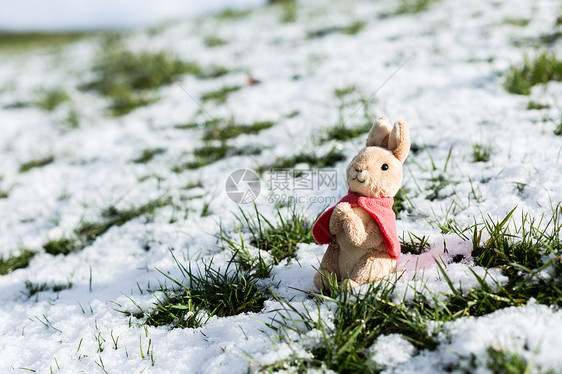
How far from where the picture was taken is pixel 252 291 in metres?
1.95

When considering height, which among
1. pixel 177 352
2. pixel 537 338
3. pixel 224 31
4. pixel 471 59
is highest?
pixel 224 31

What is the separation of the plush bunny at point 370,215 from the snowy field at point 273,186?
14cm

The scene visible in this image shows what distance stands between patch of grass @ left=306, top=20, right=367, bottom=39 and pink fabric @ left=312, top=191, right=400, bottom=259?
5.47 meters

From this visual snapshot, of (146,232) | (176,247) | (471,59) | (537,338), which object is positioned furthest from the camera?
(471,59)

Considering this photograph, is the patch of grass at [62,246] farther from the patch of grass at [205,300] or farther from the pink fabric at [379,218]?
the pink fabric at [379,218]

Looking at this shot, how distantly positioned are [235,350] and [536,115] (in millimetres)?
2879

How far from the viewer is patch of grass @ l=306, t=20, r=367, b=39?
6.44 meters

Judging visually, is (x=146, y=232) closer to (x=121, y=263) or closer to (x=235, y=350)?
(x=121, y=263)

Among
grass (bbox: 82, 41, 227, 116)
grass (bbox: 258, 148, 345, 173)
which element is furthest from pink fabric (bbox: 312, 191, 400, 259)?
grass (bbox: 82, 41, 227, 116)

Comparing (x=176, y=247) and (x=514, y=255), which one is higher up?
(x=514, y=255)

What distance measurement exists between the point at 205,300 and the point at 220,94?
12.2 ft

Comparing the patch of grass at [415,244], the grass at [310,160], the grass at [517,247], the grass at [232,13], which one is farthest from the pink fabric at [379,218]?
the grass at [232,13]

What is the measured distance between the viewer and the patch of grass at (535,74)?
135 inches

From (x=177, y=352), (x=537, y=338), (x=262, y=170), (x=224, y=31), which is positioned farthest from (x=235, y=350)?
(x=224, y=31)
